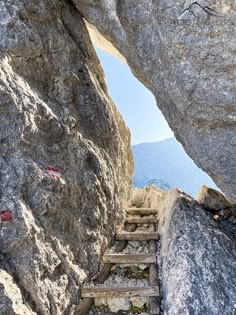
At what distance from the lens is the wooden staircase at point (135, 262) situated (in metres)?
4.30

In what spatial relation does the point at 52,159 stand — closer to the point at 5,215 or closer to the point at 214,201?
the point at 5,215

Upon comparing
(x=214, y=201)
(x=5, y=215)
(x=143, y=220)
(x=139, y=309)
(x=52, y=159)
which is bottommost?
(x=139, y=309)

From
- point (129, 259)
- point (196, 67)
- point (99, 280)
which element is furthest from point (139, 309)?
point (196, 67)

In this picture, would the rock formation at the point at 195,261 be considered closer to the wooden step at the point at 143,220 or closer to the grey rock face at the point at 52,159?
the wooden step at the point at 143,220

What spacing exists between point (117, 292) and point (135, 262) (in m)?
0.70

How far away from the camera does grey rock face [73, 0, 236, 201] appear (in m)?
4.07

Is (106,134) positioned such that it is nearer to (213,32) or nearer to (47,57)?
(47,57)

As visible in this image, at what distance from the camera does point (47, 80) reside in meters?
5.25

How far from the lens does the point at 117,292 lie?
14.3 ft

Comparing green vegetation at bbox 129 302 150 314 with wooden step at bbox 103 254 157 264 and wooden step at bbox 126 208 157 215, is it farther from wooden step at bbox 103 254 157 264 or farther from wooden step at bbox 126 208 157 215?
wooden step at bbox 126 208 157 215

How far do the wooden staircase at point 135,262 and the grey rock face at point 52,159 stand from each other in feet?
0.59

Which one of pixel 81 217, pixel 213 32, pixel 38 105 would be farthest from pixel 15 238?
pixel 213 32

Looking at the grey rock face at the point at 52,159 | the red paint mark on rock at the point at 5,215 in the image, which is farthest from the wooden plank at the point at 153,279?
the red paint mark on rock at the point at 5,215

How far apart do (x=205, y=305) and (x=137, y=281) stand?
44.6 inches
